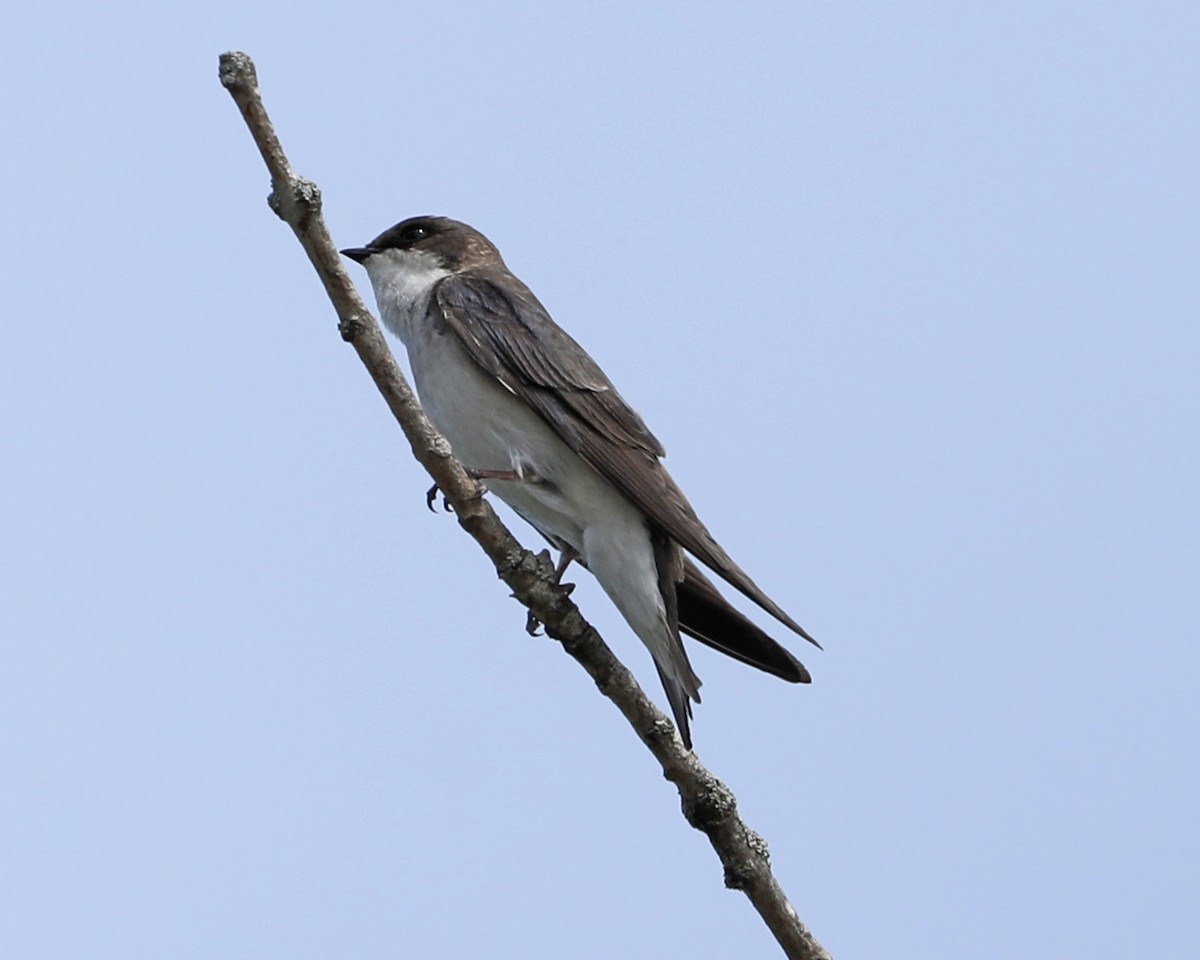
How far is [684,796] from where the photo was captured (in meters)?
4.94

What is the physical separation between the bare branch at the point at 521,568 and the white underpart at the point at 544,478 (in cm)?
127

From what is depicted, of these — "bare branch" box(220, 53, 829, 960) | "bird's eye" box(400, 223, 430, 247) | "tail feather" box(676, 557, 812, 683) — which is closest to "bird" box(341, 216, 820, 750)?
"tail feather" box(676, 557, 812, 683)

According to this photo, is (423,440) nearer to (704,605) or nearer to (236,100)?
(236,100)

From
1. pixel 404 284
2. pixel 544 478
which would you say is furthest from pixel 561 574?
pixel 404 284

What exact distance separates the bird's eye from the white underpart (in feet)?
3.16

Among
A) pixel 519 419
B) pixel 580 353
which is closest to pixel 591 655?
pixel 519 419

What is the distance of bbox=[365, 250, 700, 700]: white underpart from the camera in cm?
660

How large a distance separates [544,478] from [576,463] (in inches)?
6.0

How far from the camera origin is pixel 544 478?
6.86 metres

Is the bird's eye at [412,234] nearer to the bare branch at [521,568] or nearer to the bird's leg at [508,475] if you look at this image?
the bird's leg at [508,475]

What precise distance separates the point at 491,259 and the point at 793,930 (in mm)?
4564

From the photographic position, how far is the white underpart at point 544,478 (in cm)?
660

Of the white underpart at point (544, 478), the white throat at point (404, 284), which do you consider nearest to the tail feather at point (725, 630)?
the white underpart at point (544, 478)

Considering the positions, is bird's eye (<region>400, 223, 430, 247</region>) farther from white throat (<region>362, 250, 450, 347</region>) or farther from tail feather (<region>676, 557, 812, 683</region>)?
tail feather (<region>676, 557, 812, 683</region>)
